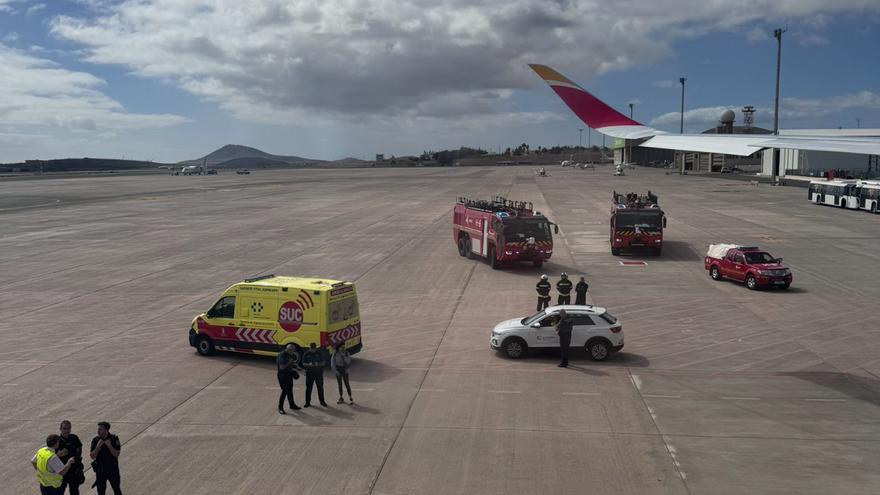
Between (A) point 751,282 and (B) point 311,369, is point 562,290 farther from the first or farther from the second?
(B) point 311,369

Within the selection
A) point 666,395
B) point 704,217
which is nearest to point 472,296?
point 666,395

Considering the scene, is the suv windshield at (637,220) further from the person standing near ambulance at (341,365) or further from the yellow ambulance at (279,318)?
the person standing near ambulance at (341,365)

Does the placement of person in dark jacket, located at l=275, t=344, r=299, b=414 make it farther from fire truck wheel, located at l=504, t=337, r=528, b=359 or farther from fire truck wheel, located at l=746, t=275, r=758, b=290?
fire truck wheel, located at l=746, t=275, r=758, b=290

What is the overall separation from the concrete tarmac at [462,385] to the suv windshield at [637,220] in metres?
1.78

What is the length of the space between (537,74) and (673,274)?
2051 cm

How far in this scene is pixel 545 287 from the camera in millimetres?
23766

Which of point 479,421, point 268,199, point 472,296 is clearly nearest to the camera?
point 479,421

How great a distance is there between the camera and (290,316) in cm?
1872

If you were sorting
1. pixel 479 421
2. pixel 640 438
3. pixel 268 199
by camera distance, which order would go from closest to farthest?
1. pixel 640 438
2. pixel 479 421
3. pixel 268 199

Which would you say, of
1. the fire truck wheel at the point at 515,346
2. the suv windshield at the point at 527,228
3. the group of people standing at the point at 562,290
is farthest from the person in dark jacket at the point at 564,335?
the suv windshield at the point at 527,228

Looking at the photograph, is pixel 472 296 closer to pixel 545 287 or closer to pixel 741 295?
pixel 545 287

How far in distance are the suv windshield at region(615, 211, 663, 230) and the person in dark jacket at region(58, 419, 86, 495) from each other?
31.2m

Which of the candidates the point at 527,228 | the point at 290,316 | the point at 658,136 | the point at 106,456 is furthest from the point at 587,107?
the point at 527,228

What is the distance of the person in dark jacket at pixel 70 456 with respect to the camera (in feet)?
35.0
